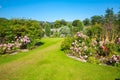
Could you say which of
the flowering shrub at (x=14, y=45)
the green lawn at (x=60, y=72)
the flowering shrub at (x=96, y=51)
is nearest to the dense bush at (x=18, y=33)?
the flowering shrub at (x=14, y=45)

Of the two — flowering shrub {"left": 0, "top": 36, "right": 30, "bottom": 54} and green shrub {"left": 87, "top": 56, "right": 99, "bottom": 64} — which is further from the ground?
flowering shrub {"left": 0, "top": 36, "right": 30, "bottom": 54}

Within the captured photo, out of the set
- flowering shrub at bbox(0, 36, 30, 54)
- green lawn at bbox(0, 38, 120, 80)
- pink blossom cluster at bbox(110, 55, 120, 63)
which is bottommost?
green lawn at bbox(0, 38, 120, 80)

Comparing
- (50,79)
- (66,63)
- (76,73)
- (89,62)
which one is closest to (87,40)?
(89,62)

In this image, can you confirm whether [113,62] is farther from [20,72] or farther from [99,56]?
[20,72]

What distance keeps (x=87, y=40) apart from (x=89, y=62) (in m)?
3.61

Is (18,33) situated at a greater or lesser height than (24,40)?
greater

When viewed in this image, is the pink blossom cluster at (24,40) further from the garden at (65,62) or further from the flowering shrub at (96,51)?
the flowering shrub at (96,51)

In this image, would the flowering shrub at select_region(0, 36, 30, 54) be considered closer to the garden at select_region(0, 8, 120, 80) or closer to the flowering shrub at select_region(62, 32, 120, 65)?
the garden at select_region(0, 8, 120, 80)

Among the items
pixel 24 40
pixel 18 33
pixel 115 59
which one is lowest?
pixel 115 59

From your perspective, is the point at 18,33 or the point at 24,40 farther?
the point at 18,33

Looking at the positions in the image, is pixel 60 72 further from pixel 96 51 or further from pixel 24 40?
pixel 24 40

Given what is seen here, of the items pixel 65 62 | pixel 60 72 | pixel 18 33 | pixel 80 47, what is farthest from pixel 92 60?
pixel 18 33

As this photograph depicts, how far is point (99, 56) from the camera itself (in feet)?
35.3

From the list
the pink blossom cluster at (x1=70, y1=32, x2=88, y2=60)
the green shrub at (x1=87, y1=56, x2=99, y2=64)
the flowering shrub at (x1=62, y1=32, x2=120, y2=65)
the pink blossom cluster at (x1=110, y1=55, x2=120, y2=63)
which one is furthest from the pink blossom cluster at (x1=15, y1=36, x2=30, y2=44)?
the pink blossom cluster at (x1=110, y1=55, x2=120, y2=63)
